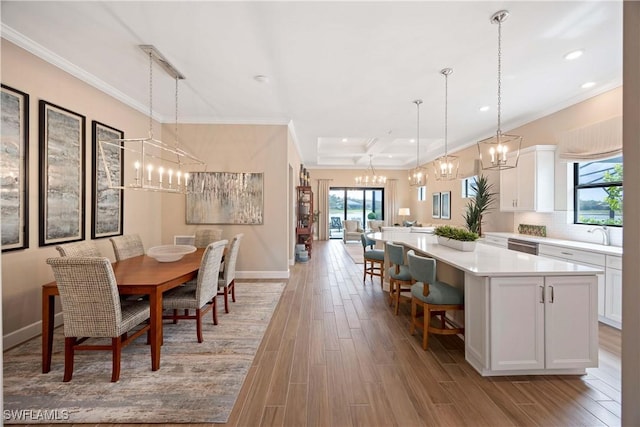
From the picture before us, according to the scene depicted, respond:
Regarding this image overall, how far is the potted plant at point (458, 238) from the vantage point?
313 cm

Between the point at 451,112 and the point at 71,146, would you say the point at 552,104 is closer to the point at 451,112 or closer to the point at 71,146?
the point at 451,112

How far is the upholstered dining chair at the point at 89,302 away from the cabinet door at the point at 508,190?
18.8 ft

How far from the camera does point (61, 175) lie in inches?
125

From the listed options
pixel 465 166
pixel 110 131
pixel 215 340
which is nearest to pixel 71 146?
pixel 110 131

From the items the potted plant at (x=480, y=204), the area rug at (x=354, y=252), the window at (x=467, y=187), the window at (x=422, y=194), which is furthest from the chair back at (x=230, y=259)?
the window at (x=422, y=194)

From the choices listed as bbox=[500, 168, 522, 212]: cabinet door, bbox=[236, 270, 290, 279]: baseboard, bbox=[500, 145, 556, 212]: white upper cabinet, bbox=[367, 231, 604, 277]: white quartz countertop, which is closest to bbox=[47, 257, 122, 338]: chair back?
bbox=[367, 231, 604, 277]: white quartz countertop

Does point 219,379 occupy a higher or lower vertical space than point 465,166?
lower

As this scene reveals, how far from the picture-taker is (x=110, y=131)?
12.9 feet

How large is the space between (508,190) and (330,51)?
4201 mm

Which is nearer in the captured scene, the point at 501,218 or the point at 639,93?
the point at 639,93

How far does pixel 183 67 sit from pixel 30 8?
1.23m

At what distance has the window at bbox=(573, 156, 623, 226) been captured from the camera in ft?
12.2

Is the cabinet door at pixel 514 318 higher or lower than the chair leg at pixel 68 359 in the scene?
higher

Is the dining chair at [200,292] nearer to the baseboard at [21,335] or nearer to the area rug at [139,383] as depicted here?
the area rug at [139,383]
